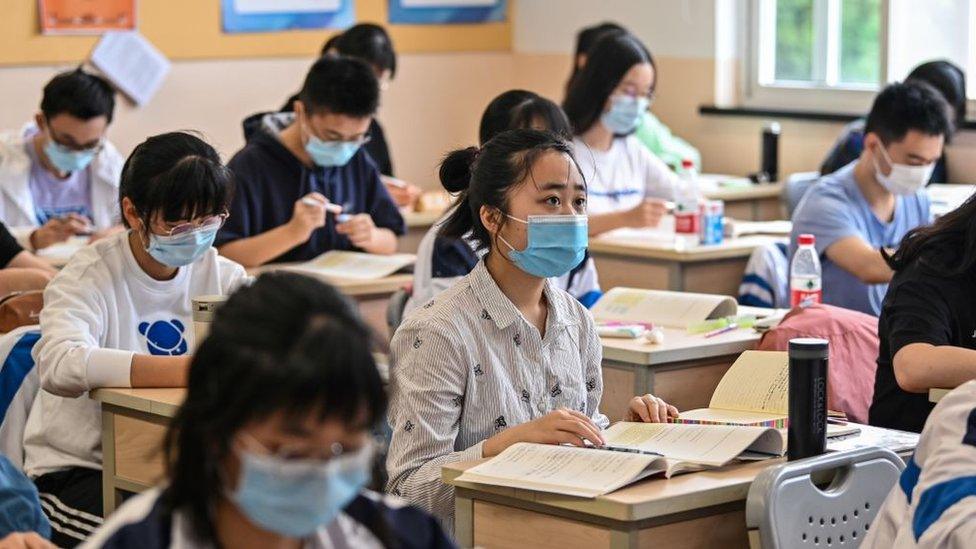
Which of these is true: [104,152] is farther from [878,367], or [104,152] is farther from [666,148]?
[878,367]

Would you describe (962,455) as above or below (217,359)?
below

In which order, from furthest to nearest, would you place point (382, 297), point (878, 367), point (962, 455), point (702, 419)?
1. point (382, 297)
2. point (878, 367)
3. point (702, 419)
4. point (962, 455)

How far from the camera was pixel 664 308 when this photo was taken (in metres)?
3.77

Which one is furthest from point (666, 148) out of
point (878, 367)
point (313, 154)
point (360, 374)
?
point (360, 374)

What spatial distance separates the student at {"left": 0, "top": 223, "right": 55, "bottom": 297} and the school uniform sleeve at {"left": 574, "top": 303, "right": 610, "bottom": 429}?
1.43m

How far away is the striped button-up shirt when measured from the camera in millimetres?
2580

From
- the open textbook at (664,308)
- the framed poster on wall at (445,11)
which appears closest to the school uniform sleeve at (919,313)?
the open textbook at (664,308)

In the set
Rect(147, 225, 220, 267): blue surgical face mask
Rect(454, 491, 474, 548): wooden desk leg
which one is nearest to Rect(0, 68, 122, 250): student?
Rect(147, 225, 220, 267): blue surgical face mask

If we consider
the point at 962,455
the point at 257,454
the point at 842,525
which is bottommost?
the point at 842,525

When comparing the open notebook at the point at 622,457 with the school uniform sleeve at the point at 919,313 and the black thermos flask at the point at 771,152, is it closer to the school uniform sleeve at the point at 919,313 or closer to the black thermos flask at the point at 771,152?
the school uniform sleeve at the point at 919,313

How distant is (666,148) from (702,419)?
4233 mm

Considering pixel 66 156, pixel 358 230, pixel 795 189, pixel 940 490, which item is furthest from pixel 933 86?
pixel 940 490

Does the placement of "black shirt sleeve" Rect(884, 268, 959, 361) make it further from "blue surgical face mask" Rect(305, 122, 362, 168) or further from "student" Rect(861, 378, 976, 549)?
"blue surgical face mask" Rect(305, 122, 362, 168)

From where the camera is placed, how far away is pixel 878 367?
317 cm
